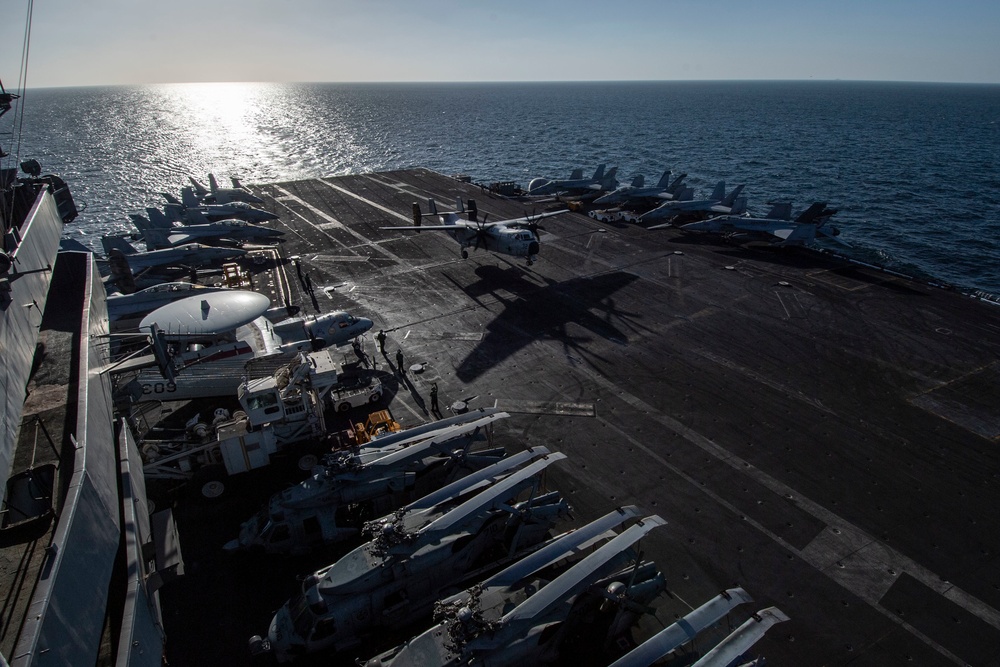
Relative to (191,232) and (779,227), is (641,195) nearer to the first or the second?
(779,227)

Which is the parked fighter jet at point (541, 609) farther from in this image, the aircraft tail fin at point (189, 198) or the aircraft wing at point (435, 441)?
Result: the aircraft tail fin at point (189, 198)

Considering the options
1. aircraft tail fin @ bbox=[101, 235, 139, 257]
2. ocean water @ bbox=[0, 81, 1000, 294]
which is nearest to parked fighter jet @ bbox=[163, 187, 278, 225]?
aircraft tail fin @ bbox=[101, 235, 139, 257]

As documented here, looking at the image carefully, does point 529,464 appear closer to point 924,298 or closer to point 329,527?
point 329,527

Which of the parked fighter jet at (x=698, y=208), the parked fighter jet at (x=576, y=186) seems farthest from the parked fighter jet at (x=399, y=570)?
the parked fighter jet at (x=576, y=186)


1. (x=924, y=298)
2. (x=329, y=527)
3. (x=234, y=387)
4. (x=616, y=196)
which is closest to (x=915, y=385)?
(x=924, y=298)

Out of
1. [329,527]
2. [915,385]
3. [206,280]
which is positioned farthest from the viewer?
[206,280]

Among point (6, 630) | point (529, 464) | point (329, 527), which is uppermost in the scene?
point (6, 630)
